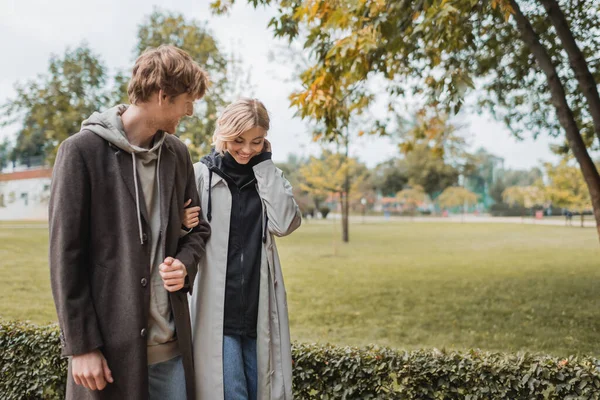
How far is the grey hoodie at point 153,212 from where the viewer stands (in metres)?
1.73

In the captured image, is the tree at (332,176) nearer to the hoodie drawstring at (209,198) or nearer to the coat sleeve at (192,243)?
the hoodie drawstring at (209,198)

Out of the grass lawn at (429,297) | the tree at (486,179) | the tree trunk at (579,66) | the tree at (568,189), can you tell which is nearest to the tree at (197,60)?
the grass lawn at (429,297)

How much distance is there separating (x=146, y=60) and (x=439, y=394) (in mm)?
2556

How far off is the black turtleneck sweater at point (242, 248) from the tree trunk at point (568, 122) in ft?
16.8

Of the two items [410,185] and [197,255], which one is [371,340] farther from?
[410,185]

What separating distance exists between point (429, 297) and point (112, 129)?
8.86m

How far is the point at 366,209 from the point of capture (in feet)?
214

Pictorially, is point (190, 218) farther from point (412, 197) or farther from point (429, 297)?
point (412, 197)

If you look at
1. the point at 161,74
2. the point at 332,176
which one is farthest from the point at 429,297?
the point at 332,176

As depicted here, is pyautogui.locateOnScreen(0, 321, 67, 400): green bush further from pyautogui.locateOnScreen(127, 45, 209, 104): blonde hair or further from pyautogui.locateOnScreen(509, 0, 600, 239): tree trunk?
pyautogui.locateOnScreen(509, 0, 600, 239): tree trunk

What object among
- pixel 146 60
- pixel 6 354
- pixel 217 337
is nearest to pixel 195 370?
pixel 217 337

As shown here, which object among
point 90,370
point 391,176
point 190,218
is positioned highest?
point 391,176

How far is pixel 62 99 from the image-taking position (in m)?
11.4

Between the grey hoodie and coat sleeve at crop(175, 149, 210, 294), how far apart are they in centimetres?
9
